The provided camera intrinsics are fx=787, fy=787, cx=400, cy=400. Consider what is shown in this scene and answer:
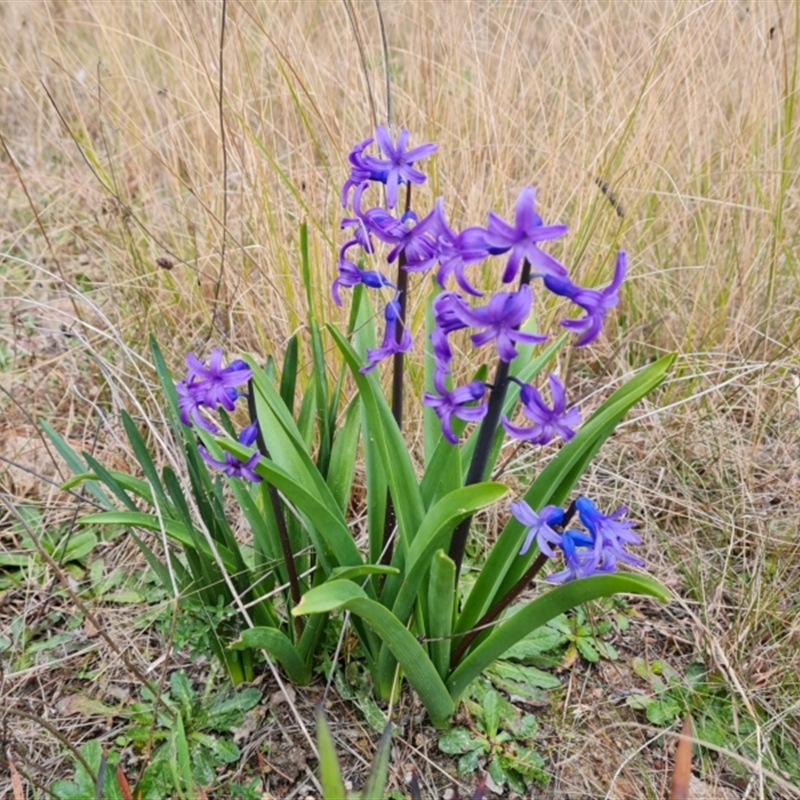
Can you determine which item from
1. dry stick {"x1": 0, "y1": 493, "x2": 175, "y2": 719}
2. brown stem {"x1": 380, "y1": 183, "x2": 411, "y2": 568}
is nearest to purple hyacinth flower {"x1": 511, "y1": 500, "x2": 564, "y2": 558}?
brown stem {"x1": 380, "y1": 183, "x2": 411, "y2": 568}

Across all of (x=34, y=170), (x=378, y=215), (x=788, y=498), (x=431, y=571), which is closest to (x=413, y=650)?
(x=431, y=571)

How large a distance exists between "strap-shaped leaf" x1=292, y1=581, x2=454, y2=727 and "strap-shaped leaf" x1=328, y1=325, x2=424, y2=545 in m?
0.18

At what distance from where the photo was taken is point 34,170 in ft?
11.1

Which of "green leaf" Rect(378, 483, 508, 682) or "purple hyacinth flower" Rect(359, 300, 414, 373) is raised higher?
"purple hyacinth flower" Rect(359, 300, 414, 373)

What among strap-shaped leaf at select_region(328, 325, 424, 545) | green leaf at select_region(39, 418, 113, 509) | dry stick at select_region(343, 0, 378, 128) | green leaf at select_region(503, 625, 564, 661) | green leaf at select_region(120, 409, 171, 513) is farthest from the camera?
dry stick at select_region(343, 0, 378, 128)

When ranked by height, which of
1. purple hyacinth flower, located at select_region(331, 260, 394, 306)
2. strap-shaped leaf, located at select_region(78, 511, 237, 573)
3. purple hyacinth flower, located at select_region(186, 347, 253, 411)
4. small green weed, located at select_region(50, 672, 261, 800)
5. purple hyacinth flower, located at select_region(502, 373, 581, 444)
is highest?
purple hyacinth flower, located at select_region(331, 260, 394, 306)

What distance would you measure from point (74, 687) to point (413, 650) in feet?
2.92

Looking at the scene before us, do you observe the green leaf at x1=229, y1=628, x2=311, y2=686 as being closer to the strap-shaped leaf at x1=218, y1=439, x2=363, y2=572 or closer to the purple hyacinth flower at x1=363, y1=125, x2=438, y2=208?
the strap-shaped leaf at x1=218, y1=439, x2=363, y2=572

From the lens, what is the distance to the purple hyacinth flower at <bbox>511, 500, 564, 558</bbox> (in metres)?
1.23

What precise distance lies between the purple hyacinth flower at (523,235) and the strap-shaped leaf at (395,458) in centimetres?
42

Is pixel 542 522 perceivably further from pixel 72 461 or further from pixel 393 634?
pixel 72 461

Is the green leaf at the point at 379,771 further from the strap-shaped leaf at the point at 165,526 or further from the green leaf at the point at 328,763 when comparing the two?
the strap-shaped leaf at the point at 165,526

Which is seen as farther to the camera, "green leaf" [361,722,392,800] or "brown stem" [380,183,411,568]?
"brown stem" [380,183,411,568]

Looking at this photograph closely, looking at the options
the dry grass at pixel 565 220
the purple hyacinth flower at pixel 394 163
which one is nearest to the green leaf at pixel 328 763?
the purple hyacinth flower at pixel 394 163
